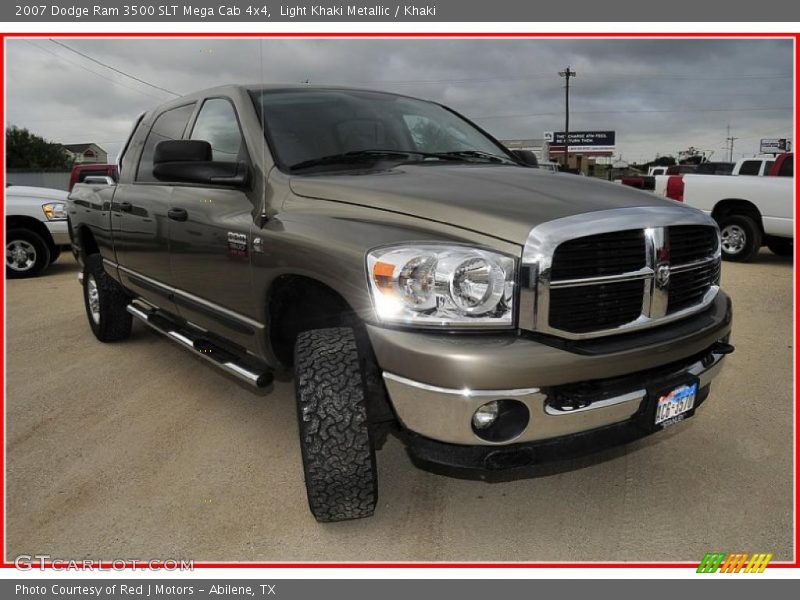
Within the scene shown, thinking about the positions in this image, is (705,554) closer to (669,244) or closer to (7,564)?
(669,244)

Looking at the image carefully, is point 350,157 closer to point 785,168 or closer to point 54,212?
point 54,212

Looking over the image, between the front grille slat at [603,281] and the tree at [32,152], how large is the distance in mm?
61158

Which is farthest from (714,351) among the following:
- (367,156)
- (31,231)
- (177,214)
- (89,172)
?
(89,172)

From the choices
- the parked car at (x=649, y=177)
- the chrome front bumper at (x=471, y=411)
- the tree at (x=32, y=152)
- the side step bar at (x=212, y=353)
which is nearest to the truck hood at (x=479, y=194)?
the chrome front bumper at (x=471, y=411)

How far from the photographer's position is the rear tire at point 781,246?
10.2 metres

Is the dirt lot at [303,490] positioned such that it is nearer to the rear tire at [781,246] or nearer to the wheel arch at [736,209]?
the wheel arch at [736,209]

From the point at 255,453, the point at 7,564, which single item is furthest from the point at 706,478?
the point at 7,564

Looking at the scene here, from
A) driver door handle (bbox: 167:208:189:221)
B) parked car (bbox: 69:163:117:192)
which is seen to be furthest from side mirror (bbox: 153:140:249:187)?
parked car (bbox: 69:163:117:192)

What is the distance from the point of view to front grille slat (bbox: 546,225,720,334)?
2262 millimetres

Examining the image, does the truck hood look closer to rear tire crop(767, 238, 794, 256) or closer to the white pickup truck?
the white pickup truck

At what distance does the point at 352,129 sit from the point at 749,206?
8.56 metres

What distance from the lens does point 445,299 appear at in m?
2.24

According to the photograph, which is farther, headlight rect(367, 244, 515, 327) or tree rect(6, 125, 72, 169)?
tree rect(6, 125, 72, 169)

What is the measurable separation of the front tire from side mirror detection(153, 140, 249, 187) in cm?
105
